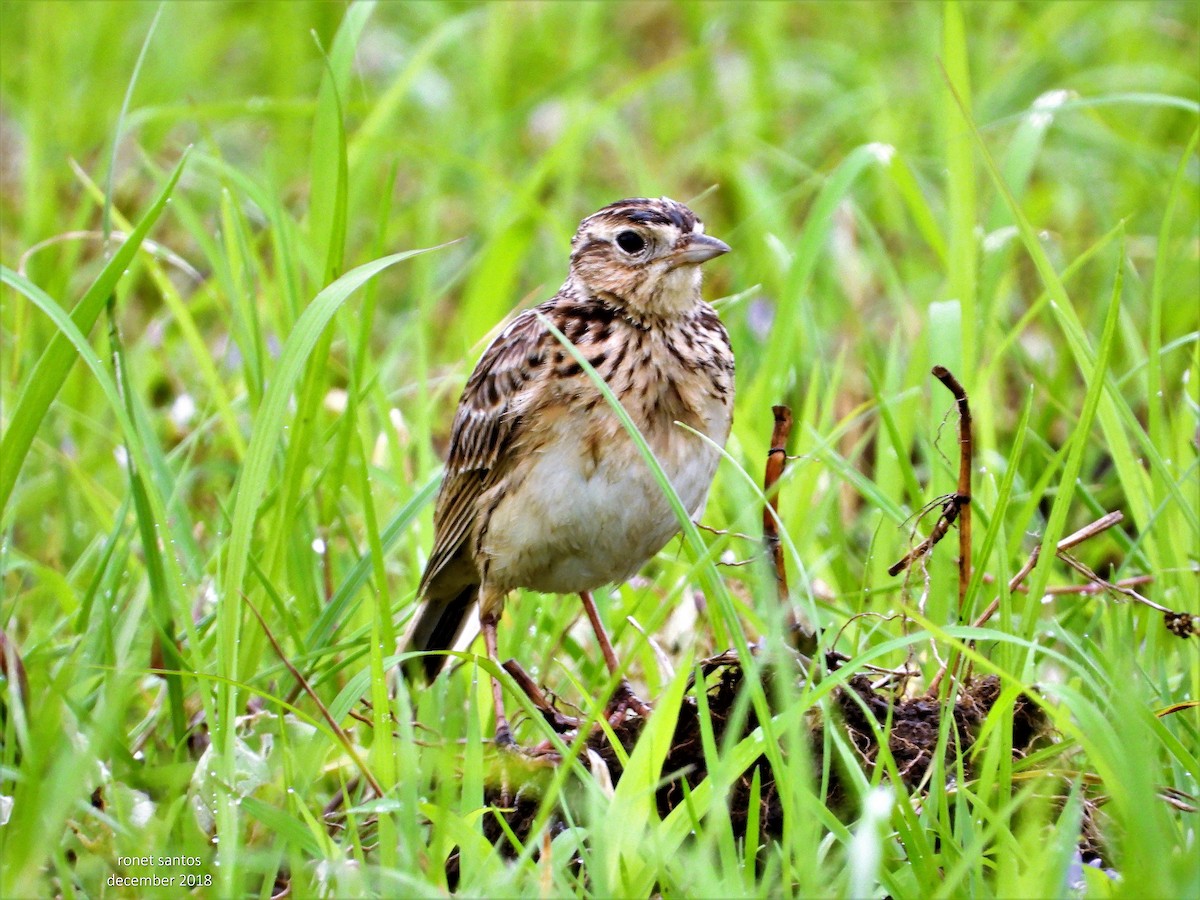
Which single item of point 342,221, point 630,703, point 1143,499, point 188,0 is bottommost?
point 630,703

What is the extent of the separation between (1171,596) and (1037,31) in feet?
13.4

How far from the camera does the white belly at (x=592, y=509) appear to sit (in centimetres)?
389

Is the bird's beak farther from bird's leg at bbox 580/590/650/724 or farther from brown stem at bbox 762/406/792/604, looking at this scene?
bird's leg at bbox 580/590/650/724

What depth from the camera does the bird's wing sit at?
4133 mm

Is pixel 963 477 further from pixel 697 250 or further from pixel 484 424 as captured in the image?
pixel 484 424

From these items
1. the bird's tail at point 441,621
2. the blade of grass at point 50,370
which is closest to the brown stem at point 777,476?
the bird's tail at point 441,621

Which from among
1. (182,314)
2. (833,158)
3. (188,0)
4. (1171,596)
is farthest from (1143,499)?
(188,0)

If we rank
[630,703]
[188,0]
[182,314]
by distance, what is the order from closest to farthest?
[630,703] < [182,314] < [188,0]

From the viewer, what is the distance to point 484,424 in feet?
14.0

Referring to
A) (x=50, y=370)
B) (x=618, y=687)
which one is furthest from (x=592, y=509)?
(x=50, y=370)

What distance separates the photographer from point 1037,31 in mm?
7211

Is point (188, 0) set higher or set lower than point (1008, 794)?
higher

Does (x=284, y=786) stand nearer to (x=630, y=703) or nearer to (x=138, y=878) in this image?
(x=138, y=878)

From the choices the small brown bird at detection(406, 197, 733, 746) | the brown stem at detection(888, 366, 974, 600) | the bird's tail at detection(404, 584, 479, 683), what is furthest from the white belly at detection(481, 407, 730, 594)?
the brown stem at detection(888, 366, 974, 600)
